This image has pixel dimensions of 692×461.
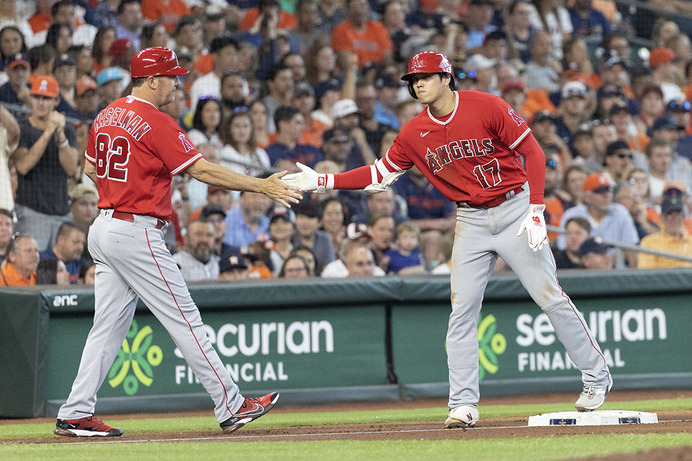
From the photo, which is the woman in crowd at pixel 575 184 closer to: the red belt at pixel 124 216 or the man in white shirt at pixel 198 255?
the man in white shirt at pixel 198 255

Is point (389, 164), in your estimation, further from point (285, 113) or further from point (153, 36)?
point (153, 36)

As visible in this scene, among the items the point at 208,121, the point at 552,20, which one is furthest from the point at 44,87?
the point at 552,20

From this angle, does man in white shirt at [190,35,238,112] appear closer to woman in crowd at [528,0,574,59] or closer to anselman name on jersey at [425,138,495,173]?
woman in crowd at [528,0,574,59]

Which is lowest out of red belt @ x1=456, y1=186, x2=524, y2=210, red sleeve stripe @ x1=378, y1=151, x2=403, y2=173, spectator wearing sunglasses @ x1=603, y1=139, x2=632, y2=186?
red belt @ x1=456, y1=186, x2=524, y2=210

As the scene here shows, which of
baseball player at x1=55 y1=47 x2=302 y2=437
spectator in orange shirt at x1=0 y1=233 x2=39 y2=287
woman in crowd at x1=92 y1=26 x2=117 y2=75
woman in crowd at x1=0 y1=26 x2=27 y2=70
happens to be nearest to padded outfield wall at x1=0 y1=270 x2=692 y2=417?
spectator in orange shirt at x1=0 y1=233 x2=39 y2=287

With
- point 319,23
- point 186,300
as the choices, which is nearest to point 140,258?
point 186,300

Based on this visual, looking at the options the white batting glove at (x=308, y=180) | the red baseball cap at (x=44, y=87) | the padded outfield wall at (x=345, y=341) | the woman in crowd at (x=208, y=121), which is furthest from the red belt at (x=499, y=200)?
the woman in crowd at (x=208, y=121)
